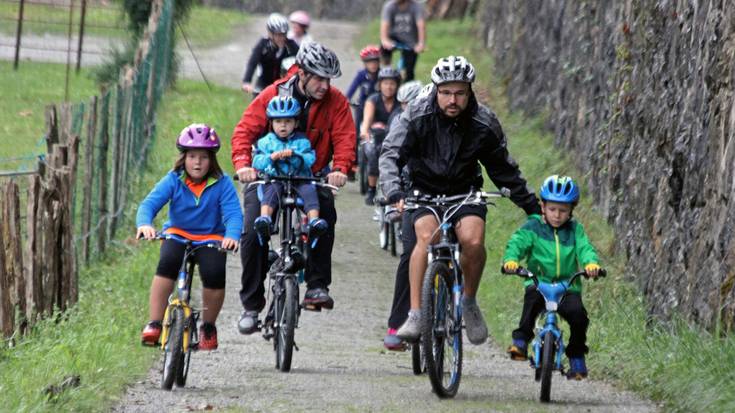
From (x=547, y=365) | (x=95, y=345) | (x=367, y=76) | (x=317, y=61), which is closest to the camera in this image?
(x=547, y=365)

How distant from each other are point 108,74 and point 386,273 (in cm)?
1291

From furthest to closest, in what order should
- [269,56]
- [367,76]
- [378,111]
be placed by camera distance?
[367,76] < [378,111] < [269,56]

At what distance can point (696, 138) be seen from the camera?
437 inches

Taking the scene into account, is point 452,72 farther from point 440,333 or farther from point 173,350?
point 173,350

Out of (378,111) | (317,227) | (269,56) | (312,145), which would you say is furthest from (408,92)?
(317,227)

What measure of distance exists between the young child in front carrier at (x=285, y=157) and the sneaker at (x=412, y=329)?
5.05ft

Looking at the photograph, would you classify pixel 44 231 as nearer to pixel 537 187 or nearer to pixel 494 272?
pixel 494 272

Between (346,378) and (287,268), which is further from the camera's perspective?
(287,268)

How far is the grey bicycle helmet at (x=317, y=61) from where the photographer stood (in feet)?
36.0

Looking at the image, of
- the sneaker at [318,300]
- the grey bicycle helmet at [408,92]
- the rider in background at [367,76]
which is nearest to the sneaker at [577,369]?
the sneaker at [318,300]

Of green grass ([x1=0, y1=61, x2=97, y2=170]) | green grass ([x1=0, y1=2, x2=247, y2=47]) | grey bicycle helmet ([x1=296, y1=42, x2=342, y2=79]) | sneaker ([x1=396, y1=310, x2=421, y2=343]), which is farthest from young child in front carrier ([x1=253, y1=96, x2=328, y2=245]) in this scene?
green grass ([x1=0, y1=2, x2=247, y2=47])

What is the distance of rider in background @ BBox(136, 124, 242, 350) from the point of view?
977cm

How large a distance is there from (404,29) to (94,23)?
1390 cm

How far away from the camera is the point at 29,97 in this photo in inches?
1144
